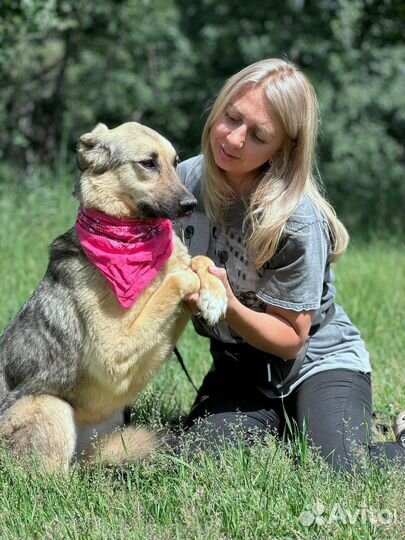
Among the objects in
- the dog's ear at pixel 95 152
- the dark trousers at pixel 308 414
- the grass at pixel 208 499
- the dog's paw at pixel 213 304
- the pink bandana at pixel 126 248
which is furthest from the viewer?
the dog's ear at pixel 95 152

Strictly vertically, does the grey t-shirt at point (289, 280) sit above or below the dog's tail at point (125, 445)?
above

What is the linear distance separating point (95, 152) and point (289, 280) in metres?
1.02

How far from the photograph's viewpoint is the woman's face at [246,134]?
353cm

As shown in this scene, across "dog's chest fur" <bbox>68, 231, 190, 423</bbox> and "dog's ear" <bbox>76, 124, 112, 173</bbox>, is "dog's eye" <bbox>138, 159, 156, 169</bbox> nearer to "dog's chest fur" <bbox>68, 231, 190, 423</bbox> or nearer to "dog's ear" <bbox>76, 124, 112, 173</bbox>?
"dog's ear" <bbox>76, 124, 112, 173</bbox>

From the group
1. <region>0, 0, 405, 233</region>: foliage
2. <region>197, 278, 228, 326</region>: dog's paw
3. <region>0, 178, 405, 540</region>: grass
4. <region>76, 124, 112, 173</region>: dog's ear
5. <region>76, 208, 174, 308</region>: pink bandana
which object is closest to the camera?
<region>0, 178, 405, 540</region>: grass

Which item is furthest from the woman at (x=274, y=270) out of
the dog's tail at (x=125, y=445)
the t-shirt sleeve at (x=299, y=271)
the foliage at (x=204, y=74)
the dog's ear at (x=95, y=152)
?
the foliage at (x=204, y=74)

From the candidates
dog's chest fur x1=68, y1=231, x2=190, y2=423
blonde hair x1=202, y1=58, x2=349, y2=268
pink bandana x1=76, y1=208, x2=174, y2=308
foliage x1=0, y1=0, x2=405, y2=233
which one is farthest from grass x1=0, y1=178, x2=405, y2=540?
foliage x1=0, y1=0, x2=405, y2=233

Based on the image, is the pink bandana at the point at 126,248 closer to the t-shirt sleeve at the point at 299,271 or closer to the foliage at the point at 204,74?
the t-shirt sleeve at the point at 299,271

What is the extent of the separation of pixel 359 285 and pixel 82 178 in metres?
3.57

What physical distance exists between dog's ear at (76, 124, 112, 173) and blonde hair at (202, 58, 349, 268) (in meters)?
0.48

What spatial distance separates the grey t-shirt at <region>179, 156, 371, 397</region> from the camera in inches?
140

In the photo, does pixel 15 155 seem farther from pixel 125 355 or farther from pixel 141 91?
pixel 125 355

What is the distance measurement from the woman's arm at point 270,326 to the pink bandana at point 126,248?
0.78ft

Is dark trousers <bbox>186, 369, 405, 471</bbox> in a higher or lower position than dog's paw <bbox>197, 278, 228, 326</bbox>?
lower
